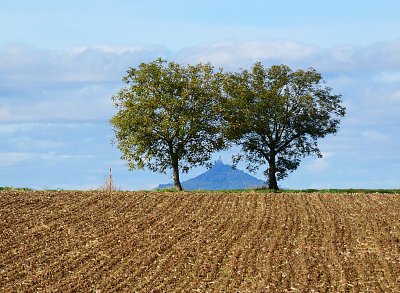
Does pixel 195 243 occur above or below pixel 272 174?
below

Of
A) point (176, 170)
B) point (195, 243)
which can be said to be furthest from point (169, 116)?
point (195, 243)

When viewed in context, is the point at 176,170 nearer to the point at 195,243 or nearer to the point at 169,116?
the point at 169,116

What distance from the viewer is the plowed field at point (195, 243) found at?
20531 millimetres

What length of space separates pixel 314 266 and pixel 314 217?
9.80 metres

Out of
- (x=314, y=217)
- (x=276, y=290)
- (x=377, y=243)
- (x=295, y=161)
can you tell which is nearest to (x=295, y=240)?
(x=377, y=243)

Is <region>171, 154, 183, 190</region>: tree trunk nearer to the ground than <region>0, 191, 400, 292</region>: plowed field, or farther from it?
farther from it

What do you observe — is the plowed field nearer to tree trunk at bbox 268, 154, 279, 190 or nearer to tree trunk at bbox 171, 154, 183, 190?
tree trunk at bbox 171, 154, 183, 190

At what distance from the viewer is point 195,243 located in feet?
84.2

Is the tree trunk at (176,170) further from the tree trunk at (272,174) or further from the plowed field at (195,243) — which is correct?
the plowed field at (195,243)

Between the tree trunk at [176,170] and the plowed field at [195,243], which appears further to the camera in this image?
the tree trunk at [176,170]

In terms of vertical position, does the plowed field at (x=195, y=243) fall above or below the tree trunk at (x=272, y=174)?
below

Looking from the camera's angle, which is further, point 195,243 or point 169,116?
point 169,116

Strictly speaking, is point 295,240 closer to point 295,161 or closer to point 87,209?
point 87,209

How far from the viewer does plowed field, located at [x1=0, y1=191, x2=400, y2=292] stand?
20531 mm
